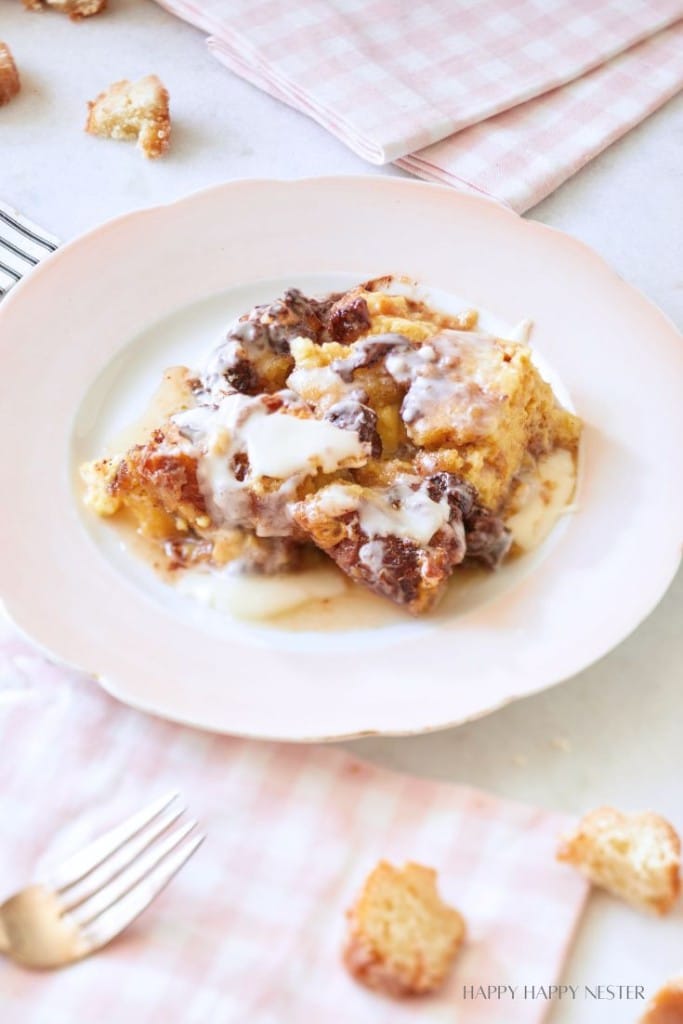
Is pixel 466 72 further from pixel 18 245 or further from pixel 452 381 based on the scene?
pixel 452 381

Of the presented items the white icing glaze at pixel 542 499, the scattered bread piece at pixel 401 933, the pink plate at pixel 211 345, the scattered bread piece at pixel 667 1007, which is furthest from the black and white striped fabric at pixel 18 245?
the scattered bread piece at pixel 667 1007

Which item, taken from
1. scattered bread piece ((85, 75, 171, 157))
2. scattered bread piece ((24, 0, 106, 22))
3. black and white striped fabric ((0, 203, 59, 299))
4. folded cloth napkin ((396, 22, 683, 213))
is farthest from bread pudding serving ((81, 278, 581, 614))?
scattered bread piece ((24, 0, 106, 22))

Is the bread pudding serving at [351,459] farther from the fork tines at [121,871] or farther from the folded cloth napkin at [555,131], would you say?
the folded cloth napkin at [555,131]

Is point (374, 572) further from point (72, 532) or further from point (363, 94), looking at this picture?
point (363, 94)

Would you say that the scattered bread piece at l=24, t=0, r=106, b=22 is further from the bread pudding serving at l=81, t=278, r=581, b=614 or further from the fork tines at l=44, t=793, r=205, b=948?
the fork tines at l=44, t=793, r=205, b=948

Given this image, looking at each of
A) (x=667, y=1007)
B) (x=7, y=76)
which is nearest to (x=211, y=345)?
(x=7, y=76)

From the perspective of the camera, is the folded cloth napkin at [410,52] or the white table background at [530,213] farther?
the folded cloth napkin at [410,52]
